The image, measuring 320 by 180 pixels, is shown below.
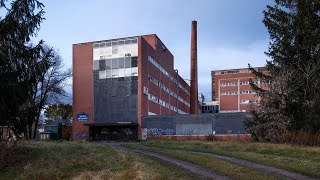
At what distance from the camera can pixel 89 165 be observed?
15.4 metres

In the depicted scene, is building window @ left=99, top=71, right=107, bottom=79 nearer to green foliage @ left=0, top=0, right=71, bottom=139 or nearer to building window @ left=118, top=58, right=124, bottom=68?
building window @ left=118, top=58, right=124, bottom=68

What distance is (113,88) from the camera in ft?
215

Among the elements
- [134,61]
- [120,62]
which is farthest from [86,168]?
[120,62]

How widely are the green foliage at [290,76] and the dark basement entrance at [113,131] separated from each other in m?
28.7

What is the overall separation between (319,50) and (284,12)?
16.4 ft

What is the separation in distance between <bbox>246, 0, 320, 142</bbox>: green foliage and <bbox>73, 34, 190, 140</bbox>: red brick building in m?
28.3

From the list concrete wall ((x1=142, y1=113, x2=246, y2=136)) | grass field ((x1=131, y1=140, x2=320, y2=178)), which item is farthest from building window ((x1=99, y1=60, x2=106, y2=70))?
grass field ((x1=131, y1=140, x2=320, y2=178))

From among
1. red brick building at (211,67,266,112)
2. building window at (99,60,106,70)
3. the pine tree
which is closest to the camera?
the pine tree

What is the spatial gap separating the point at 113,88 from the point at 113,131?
6.91 meters

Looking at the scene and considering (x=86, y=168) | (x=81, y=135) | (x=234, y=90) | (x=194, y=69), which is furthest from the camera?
(x=234, y=90)

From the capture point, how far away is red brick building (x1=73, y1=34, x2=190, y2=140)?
211 ft

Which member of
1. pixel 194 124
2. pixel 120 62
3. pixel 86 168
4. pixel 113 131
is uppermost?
pixel 120 62

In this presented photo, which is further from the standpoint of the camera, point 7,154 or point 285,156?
point 285,156

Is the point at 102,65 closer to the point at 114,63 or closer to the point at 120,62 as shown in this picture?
the point at 114,63
